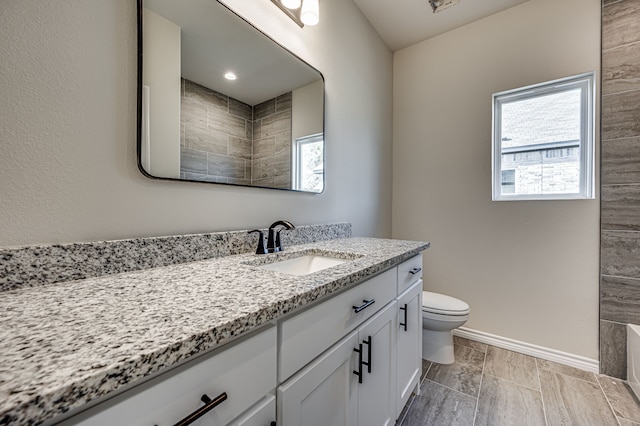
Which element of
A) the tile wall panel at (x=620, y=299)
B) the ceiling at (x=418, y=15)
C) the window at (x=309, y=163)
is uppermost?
the ceiling at (x=418, y=15)

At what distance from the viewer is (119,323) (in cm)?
46

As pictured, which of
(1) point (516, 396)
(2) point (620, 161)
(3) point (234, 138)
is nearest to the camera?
(3) point (234, 138)

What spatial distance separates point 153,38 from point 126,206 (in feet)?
1.92

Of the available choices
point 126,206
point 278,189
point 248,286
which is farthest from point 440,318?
point 126,206

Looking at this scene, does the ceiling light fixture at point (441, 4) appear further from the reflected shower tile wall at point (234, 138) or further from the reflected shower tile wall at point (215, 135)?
the reflected shower tile wall at point (215, 135)

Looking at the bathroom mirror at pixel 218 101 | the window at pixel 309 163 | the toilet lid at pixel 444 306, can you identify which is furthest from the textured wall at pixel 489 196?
the bathroom mirror at pixel 218 101

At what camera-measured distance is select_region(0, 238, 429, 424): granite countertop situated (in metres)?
0.30

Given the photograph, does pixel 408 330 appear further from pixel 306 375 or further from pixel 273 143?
pixel 273 143

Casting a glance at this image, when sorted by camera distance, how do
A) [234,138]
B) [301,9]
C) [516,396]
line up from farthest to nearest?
1. [516,396]
2. [301,9]
3. [234,138]

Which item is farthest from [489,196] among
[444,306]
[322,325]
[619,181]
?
[322,325]

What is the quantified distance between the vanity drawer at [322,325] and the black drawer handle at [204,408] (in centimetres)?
16

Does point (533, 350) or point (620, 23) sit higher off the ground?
point (620, 23)

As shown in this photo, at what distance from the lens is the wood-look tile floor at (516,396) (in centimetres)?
136

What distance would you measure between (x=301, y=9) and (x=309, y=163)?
813 millimetres
